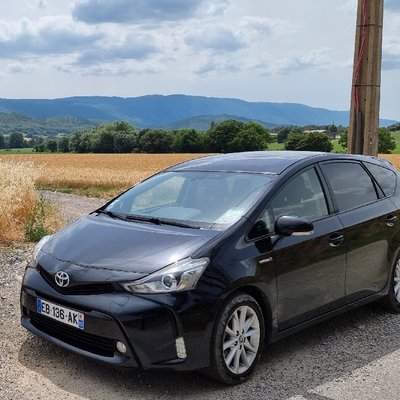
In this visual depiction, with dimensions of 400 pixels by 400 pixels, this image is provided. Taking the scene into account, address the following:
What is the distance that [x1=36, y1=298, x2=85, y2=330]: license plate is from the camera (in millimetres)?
4043

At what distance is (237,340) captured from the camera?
4.20 meters

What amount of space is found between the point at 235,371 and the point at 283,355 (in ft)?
2.56

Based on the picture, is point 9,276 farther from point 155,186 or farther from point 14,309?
point 155,186

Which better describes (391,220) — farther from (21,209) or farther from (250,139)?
(250,139)

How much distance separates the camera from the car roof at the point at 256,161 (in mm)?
5172

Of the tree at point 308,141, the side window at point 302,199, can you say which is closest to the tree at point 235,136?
the tree at point 308,141

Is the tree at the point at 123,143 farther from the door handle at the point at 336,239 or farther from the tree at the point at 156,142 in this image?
the door handle at the point at 336,239

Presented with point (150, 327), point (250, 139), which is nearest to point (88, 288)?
point (150, 327)

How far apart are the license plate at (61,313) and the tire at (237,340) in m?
0.92

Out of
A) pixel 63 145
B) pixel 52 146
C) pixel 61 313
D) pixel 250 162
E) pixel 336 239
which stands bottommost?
pixel 52 146

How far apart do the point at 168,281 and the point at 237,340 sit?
715 mm

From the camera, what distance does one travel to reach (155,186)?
560 cm

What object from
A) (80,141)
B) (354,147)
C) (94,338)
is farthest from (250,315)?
(80,141)

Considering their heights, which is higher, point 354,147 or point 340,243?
point 354,147
